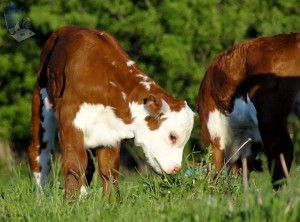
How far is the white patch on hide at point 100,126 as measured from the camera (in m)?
8.59

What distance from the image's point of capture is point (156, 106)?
28.4 ft

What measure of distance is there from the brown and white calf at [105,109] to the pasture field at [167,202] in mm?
763

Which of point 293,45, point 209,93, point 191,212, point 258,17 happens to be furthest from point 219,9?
point 191,212

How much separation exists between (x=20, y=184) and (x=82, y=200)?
898 mm

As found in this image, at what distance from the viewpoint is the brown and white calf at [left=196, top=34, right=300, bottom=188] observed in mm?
8930

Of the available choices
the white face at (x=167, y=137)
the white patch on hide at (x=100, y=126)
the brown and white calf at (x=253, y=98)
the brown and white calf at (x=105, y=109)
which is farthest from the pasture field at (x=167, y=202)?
the brown and white calf at (x=253, y=98)

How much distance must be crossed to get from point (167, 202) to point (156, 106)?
6.95ft

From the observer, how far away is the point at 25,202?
6.72m

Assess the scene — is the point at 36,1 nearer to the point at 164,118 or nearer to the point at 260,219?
the point at 164,118

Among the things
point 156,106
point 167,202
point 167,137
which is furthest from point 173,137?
point 167,202

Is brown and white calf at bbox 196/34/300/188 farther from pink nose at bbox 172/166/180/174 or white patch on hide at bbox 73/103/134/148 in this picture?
white patch on hide at bbox 73/103/134/148

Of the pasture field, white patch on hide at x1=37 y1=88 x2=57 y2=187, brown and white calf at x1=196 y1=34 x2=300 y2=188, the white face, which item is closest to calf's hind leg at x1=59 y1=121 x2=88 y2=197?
the white face

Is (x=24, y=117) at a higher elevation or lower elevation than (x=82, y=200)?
lower

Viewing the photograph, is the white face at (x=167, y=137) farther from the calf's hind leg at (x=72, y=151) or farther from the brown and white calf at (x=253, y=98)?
the brown and white calf at (x=253, y=98)
